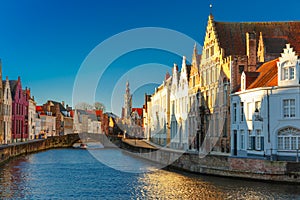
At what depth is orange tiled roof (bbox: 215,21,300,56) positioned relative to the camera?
4038 cm

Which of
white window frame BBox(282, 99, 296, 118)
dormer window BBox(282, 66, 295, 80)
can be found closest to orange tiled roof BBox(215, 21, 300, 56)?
dormer window BBox(282, 66, 295, 80)

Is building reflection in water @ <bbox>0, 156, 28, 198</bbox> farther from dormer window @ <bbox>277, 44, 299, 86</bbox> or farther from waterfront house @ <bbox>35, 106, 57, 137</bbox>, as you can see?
waterfront house @ <bbox>35, 106, 57, 137</bbox>

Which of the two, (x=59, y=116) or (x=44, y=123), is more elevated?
(x=59, y=116)


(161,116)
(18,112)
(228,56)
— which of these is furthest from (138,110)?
(228,56)

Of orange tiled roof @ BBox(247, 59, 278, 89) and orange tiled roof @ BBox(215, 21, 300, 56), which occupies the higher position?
orange tiled roof @ BBox(215, 21, 300, 56)

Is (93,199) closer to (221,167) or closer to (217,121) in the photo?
(221,167)

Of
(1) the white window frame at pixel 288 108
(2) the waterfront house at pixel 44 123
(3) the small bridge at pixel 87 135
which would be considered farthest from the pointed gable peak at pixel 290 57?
(2) the waterfront house at pixel 44 123

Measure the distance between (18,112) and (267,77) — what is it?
4485 centimetres

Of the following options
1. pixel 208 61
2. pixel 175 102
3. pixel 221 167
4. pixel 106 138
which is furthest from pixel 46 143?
pixel 221 167

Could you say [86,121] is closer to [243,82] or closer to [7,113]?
[7,113]

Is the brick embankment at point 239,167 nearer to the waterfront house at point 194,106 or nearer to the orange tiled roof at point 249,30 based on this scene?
the waterfront house at point 194,106

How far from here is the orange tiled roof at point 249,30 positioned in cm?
4038

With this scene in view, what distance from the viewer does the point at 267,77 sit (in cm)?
3144

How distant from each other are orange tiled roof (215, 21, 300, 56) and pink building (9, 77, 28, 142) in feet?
113
